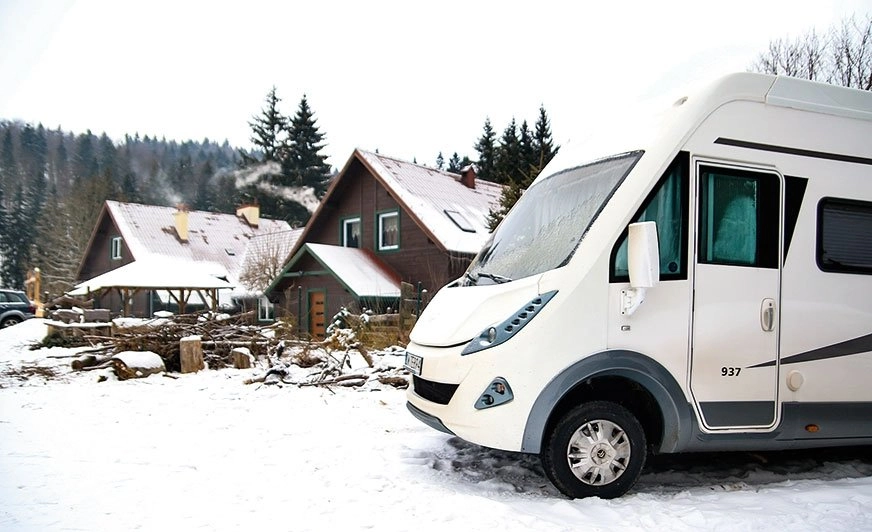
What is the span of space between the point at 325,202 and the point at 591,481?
20714mm

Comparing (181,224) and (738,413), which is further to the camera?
(181,224)

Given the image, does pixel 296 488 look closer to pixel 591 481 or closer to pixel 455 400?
pixel 455 400

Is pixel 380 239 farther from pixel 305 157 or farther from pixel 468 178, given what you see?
pixel 305 157

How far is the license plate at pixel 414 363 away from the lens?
5032 millimetres

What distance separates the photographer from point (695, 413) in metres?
4.64

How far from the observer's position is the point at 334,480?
15.9 feet

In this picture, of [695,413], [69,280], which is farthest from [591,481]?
[69,280]

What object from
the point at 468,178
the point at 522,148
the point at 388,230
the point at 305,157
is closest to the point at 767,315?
the point at 388,230

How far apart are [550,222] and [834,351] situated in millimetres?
2487

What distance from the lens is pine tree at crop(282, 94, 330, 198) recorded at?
182 ft

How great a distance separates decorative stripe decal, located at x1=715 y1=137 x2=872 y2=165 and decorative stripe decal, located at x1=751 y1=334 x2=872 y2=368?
147 centimetres

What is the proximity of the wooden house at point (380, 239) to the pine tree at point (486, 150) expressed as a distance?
21263mm

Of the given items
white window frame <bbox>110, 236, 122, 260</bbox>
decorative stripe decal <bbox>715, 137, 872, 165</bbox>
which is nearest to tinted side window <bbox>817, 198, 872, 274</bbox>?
decorative stripe decal <bbox>715, 137, 872, 165</bbox>

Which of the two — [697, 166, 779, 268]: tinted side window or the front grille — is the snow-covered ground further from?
[697, 166, 779, 268]: tinted side window
